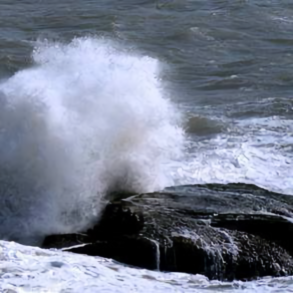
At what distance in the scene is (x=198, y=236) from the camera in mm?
6934

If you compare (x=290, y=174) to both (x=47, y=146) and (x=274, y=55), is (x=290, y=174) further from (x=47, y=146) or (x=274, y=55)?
(x=274, y=55)

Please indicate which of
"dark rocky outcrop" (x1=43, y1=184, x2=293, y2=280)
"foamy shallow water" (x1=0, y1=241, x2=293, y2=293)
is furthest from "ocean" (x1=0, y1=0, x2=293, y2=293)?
"dark rocky outcrop" (x1=43, y1=184, x2=293, y2=280)

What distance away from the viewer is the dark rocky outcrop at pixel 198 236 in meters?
6.82

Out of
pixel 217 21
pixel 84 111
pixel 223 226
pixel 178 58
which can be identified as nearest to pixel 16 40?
pixel 178 58

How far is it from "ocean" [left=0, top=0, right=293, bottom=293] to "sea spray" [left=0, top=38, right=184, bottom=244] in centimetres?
1

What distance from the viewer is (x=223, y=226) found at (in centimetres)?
715

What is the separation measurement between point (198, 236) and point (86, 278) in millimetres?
948

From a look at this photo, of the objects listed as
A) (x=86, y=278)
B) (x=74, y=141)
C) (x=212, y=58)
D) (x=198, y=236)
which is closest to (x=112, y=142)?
(x=74, y=141)

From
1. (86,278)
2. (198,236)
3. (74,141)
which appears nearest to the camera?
(86,278)

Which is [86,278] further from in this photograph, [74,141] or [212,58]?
[212,58]

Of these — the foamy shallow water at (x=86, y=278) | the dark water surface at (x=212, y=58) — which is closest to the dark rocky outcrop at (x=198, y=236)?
the foamy shallow water at (x=86, y=278)

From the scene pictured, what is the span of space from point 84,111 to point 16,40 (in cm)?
1062

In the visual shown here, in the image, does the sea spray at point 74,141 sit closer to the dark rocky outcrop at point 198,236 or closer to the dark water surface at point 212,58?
the dark rocky outcrop at point 198,236

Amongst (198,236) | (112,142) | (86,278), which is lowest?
(86,278)
